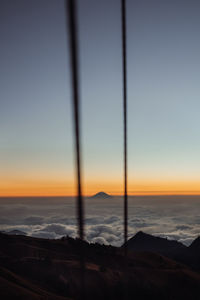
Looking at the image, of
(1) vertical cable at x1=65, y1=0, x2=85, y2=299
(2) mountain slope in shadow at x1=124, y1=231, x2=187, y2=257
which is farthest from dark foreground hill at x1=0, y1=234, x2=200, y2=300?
(1) vertical cable at x1=65, y1=0, x2=85, y2=299

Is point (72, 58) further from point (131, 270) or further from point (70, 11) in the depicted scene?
point (131, 270)

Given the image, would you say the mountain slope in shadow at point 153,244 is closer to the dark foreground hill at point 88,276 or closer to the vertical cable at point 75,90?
the dark foreground hill at point 88,276

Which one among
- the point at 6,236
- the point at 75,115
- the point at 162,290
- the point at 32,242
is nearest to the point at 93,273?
the point at 162,290

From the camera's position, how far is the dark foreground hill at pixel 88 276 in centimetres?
1988

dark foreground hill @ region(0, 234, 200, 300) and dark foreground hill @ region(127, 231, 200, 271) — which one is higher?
dark foreground hill @ region(0, 234, 200, 300)

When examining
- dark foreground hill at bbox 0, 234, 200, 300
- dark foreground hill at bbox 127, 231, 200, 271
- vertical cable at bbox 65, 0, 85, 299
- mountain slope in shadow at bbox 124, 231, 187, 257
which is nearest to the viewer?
vertical cable at bbox 65, 0, 85, 299

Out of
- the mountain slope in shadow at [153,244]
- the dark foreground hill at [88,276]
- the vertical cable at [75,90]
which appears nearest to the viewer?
the vertical cable at [75,90]

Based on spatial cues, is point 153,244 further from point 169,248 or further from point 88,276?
point 88,276

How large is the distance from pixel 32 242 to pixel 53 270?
37.0 feet

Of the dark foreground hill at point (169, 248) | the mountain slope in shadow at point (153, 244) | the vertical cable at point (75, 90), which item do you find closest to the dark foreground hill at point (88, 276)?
the dark foreground hill at point (169, 248)

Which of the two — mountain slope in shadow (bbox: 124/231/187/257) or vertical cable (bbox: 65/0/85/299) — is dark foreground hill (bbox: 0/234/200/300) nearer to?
mountain slope in shadow (bbox: 124/231/187/257)

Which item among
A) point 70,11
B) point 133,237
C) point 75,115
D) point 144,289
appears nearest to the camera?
point 70,11

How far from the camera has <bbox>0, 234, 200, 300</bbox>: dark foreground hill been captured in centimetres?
1988

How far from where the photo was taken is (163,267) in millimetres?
28578
